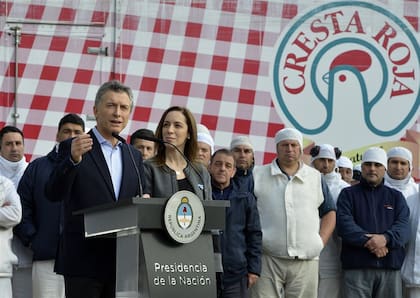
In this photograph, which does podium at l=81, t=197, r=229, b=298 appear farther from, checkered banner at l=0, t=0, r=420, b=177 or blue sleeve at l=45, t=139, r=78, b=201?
checkered banner at l=0, t=0, r=420, b=177

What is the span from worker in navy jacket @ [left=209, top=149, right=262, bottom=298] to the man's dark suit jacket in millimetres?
2375

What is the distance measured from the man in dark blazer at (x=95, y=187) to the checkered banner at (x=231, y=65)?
3.95m

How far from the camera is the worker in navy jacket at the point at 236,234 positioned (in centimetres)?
731

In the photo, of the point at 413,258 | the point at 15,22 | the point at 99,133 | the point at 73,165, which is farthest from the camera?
the point at 15,22

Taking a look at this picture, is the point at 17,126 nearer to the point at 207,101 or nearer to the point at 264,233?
the point at 207,101

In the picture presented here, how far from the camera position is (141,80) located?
9219 millimetres

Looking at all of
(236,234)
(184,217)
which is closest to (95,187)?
(184,217)

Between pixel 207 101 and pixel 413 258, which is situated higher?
pixel 207 101

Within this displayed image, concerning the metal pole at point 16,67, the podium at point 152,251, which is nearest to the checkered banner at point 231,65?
the metal pole at point 16,67

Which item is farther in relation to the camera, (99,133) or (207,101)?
(207,101)

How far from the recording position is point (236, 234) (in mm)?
7445

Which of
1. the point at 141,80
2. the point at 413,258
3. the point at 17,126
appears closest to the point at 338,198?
the point at 413,258

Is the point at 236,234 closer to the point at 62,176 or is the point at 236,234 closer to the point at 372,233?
the point at 372,233

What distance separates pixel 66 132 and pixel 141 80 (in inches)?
58.2
